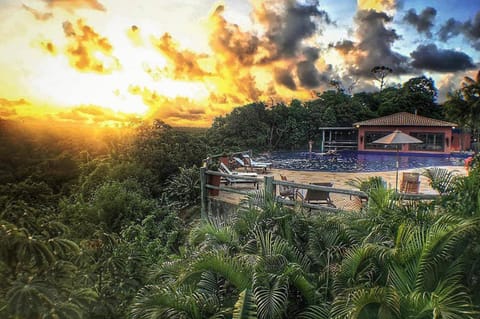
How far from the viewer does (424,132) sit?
26.3m

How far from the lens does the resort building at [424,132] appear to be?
25703 millimetres

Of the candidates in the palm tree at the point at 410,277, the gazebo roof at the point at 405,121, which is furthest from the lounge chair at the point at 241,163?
the gazebo roof at the point at 405,121

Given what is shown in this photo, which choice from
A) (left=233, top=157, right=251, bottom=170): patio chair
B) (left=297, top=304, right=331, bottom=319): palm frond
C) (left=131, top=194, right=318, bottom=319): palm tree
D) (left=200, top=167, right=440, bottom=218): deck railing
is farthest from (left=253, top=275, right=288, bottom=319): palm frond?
(left=233, top=157, right=251, bottom=170): patio chair

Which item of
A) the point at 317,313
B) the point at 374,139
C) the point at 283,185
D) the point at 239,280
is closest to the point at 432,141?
the point at 374,139

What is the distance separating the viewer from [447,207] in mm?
3613

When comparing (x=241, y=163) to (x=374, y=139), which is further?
(x=374, y=139)

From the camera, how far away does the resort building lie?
25.7 m

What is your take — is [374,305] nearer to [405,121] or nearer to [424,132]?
[405,121]

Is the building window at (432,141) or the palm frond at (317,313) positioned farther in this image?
the building window at (432,141)

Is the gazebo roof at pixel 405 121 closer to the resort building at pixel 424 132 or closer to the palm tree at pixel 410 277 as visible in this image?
the resort building at pixel 424 132

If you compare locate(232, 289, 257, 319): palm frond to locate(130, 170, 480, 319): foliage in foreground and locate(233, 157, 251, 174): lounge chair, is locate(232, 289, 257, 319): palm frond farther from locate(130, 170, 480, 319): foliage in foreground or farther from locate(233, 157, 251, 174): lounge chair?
locate(233, 157, 251, 174): lounge chair

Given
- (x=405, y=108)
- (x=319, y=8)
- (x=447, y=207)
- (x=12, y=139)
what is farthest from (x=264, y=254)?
(x=405, y=108)

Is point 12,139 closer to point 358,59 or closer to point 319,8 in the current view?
point 319,8

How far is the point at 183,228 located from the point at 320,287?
208 inches
